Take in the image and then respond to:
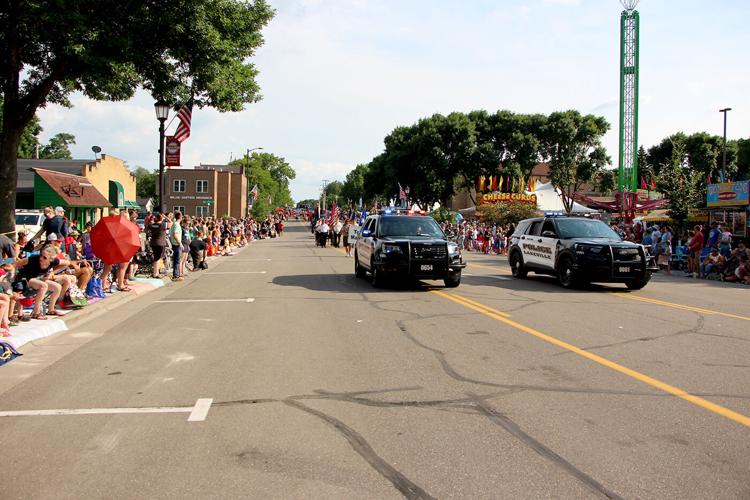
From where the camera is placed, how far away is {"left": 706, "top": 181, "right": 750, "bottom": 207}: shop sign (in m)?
24.1

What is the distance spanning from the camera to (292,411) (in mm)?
5531

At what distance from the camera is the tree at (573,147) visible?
66875 mm

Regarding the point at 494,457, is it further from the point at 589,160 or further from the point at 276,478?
the point at 589,160

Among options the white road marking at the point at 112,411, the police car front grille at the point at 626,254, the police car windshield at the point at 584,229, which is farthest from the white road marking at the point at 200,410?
the police car windshield at the point at 584,229

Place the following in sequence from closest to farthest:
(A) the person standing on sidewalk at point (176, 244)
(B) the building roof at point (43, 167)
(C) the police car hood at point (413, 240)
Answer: (C) the police car hood at point (413, 240)
(A) the person standing on sidewalk at point (176, 244)
(B) the building roof at point (43, 167)

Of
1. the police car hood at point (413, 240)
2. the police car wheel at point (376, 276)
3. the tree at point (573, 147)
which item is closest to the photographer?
the police car hood at point (413, 240)

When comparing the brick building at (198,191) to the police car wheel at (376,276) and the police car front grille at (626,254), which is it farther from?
the police car front grille at (626,254)

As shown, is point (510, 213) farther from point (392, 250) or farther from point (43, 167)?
point (43, 167)

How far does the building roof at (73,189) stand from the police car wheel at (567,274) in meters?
32.9

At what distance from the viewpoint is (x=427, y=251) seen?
15078 mm

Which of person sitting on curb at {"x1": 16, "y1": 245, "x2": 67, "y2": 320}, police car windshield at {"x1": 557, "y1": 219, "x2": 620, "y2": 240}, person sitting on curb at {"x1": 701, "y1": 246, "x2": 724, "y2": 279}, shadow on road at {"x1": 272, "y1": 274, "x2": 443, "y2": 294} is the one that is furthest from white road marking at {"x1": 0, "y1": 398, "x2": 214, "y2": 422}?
person sitting on curb at {"x1": 701, "y1": 246, "x2": 724, "y2": 279}

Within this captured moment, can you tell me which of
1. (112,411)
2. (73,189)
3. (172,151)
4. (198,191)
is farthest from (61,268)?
(198,191)

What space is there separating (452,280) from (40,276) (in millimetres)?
9054

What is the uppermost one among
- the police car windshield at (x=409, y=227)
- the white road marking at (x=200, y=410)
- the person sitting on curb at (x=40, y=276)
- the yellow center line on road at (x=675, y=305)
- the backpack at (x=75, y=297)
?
the police car windshield at (x=409, y=227)
